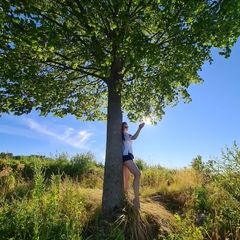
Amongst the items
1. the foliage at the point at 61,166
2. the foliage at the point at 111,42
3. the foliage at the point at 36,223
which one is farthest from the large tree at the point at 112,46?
the foliage at the point at 61,166

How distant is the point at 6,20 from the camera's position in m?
4.56

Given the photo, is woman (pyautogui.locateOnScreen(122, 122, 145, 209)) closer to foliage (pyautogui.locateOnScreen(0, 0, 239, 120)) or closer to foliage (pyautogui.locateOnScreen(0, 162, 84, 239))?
foliage (pyautogui.locateOnScreen(0, 0, 239, 120))

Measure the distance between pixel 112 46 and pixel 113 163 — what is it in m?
2.74

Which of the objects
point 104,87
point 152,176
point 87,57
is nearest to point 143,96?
point 87,57

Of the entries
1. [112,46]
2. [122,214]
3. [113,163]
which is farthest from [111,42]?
[122,214]

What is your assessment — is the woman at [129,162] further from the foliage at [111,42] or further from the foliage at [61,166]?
the foliage at [61,166]

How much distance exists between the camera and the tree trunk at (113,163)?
223 inches

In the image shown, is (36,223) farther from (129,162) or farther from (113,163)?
(129,162)

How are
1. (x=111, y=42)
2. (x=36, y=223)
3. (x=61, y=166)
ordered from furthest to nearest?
(x=61, y=166) → (x=111, y=42) → (x=36, y=223)

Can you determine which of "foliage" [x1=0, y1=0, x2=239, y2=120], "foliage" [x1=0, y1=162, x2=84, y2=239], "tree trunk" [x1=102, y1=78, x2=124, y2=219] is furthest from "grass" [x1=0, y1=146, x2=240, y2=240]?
"foliage" [x1=0, y1=0, x2=239, y2=120]

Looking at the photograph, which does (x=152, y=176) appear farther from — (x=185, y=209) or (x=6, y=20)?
(x=6, y=20)

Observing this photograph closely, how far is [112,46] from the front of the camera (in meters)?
5.84

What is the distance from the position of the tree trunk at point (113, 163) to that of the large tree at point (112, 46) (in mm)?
21

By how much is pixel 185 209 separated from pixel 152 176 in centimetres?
357
